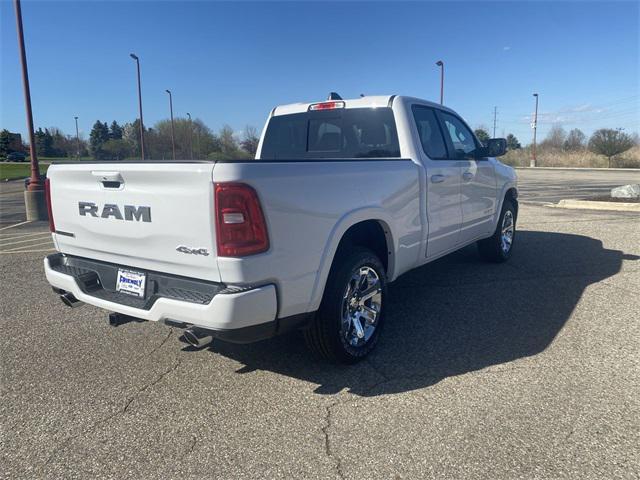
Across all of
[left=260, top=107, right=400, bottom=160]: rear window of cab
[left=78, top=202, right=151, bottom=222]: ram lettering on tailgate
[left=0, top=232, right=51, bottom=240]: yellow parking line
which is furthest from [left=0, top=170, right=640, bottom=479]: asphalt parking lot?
[left=0, top=232, right=51, bottom=240]: yellow parking line

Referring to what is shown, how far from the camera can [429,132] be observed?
15.3ft

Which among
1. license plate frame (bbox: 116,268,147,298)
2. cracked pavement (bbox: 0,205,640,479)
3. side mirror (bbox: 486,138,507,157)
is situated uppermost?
side mirror (bbox: 486,138,507,157)

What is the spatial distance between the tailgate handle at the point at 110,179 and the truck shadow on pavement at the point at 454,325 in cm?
154

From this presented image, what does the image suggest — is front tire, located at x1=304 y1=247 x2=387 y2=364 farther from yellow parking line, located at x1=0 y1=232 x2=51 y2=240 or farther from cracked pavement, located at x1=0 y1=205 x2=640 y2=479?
yellow parking line, located at x1=0 y1=232 x2=51 y2=240

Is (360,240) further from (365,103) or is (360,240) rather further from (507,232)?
(507,232)

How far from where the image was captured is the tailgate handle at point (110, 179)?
9.68 ft

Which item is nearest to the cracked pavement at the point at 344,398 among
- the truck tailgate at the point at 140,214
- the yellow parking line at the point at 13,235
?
the truck tailgate at the point at 140,214

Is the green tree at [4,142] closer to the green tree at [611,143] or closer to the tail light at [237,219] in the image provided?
the green tree at [611,143]

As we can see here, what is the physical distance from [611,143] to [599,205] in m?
35.1

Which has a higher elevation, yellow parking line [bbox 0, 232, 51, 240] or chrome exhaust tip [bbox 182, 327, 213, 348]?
chrome exhaust tip [bbox 182, 327, 213, 348]

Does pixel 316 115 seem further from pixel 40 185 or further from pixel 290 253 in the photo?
pixel 40 185

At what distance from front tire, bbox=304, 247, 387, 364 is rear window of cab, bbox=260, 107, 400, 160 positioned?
133 cm

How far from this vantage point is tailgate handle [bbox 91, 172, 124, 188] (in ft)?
9.68

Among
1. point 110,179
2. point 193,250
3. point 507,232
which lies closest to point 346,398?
point 193,250
